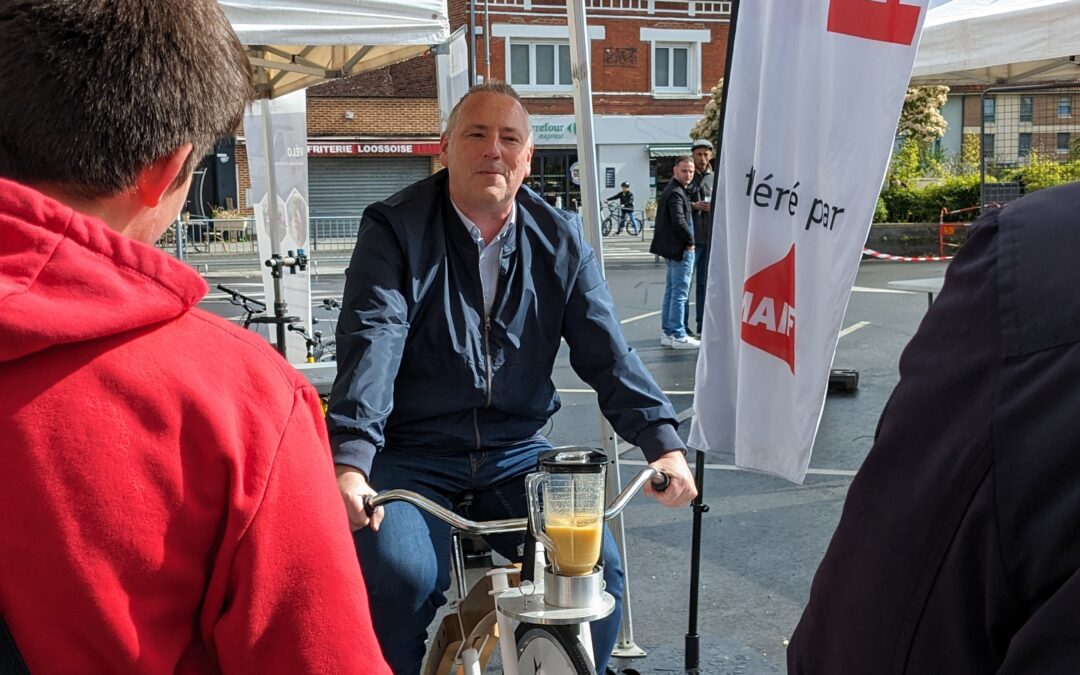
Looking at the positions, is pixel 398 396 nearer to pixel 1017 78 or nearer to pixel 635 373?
pixel 635 373

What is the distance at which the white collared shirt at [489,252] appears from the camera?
3160 mm

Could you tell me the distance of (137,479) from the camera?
1.07m

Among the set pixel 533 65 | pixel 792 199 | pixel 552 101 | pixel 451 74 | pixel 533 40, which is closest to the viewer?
pixel 792 199

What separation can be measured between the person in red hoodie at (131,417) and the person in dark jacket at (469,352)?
1610 mm

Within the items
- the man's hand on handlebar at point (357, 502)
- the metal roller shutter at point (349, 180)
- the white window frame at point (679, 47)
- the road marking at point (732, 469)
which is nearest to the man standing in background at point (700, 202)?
the road marking at point (732, 469)

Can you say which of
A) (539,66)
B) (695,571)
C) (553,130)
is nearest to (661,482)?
(695,571)

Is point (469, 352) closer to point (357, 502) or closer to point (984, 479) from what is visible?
point (357, 502)

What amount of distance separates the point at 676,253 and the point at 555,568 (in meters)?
10.4

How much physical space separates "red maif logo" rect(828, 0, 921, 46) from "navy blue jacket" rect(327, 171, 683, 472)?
38.0 inches

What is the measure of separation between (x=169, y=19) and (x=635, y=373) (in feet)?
7.00

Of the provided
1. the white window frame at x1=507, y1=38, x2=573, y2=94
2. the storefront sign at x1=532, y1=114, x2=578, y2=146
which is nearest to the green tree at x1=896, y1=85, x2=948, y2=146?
the storefront sign at x1=532, y1=114, x2=578, y2=146

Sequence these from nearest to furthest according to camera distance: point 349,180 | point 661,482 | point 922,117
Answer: point 661,482, point 922,117, point 349,180

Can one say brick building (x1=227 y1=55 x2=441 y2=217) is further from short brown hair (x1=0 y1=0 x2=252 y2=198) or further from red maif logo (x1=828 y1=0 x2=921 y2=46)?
short brown hair (x1=0 y1=0 x2=252 y2=198)

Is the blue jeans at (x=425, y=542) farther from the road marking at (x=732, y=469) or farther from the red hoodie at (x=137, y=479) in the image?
the road marking at (x=732, y=469)
